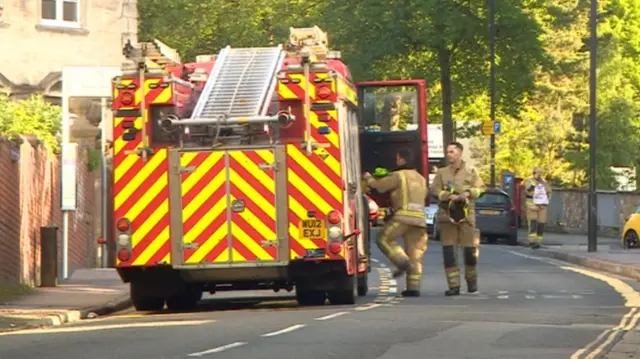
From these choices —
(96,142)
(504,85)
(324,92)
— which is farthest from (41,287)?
(504,85)

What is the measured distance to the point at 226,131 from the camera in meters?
19.7

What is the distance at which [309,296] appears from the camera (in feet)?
68.4

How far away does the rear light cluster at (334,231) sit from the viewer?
19453 mm

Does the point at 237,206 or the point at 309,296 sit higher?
the point at 237,206

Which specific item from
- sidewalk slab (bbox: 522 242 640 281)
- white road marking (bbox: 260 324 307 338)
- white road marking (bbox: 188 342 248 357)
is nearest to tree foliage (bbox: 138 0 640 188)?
sidewalk slab (bbox: 522 242 640 281)

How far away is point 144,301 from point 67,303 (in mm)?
1412

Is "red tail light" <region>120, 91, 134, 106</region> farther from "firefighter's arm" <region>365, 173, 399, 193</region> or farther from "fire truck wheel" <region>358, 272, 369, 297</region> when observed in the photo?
"fire truck wheel" <region>358, 272, 369, 297</region>

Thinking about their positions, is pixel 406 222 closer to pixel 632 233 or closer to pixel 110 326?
pixel 110 326

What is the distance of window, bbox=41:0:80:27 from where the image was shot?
130 feet

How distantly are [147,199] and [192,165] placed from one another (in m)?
0.64

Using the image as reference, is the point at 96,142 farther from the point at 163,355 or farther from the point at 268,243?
the point at 163,355

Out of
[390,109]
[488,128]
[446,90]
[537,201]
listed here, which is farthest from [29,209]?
[446,90]

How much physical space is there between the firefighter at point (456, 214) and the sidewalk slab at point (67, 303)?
4287 millimetres

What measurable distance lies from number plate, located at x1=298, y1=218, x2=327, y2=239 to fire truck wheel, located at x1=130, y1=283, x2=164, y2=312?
2.31 metres
